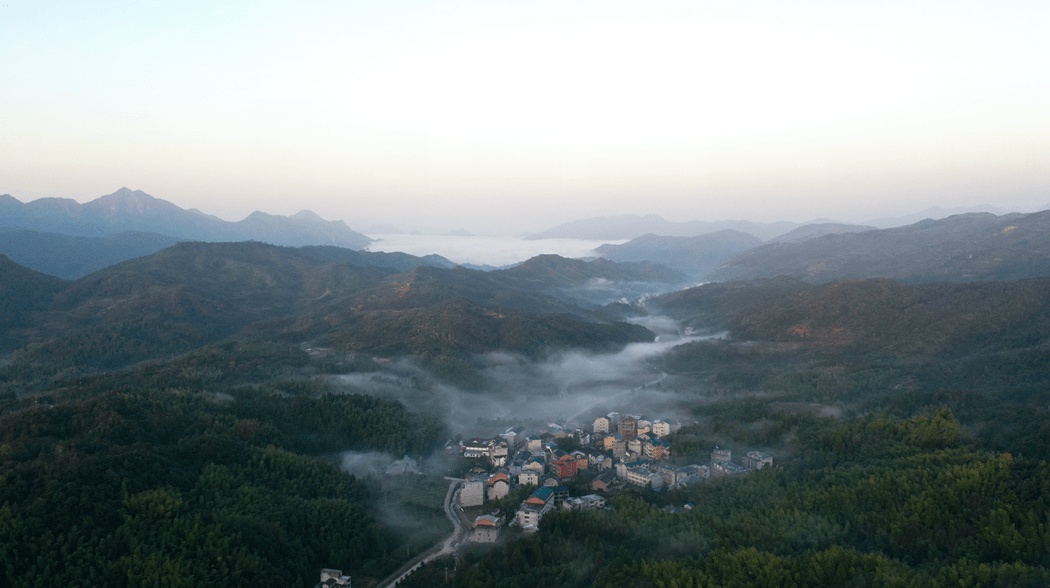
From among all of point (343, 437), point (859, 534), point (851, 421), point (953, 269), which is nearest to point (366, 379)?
point (343, 437)

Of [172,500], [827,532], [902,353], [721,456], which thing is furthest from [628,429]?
[902,353]

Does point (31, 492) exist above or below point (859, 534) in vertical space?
above

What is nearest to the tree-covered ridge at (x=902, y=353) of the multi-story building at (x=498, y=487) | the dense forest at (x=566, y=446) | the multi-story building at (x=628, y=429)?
the dense forest at (x=566, y=446)

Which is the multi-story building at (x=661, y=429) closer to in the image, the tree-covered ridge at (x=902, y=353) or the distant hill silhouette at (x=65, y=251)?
the tree-covered ridge at (x=902, y=353)

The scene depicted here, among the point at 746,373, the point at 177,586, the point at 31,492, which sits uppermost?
the point at 31,492

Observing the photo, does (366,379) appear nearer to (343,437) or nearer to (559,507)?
(343,437)

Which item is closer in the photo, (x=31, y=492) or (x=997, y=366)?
(x=31, y=492)

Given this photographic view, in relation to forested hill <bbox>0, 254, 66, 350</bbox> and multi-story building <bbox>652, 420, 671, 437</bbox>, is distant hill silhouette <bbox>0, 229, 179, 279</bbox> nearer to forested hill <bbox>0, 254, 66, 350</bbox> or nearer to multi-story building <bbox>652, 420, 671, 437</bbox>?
forested hill <bbox>0, 254, 66, 350</bbox>
